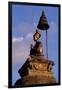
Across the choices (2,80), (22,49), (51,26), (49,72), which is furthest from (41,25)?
(2,80)

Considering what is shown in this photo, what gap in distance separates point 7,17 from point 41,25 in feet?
1.09

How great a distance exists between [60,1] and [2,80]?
0.93 metres

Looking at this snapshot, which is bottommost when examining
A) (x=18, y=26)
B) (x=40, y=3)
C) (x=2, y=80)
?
(x=2, y=80)

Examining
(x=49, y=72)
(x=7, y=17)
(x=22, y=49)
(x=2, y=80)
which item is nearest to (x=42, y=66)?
(x=49, y=72)

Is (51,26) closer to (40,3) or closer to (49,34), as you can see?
(49,34)

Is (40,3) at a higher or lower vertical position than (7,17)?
higher

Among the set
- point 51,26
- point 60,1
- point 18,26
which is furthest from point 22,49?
point 60,1

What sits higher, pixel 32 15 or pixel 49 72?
pixel 32 15

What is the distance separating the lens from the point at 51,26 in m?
2.34

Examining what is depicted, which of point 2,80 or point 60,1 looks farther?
point 60,1

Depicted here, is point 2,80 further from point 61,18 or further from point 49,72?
point 61,18

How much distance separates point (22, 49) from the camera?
2252 mm

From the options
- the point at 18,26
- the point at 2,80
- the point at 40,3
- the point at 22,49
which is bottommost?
the point at 2,80

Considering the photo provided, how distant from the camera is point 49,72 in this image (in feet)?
7.60
